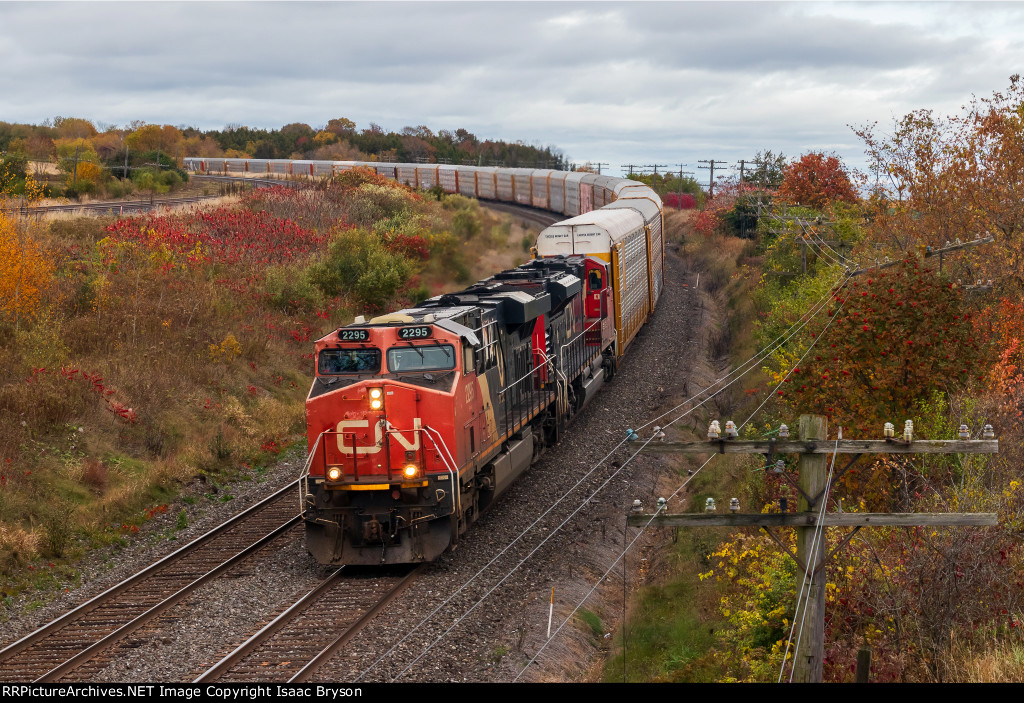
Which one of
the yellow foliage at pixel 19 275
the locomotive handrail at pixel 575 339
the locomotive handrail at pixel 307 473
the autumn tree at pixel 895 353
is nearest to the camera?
the locomotive handrail at pixel 307 473

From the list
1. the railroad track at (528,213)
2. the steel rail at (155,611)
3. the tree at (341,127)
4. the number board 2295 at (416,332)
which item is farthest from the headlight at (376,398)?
the tree at (341,127)

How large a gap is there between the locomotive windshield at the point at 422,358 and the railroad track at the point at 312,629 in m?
3.13

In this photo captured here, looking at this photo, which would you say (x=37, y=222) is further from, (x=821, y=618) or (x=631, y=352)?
(x=821, y=618)

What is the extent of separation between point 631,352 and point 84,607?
69.5ft

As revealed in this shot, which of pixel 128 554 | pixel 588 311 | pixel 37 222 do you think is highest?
pixel 37 222

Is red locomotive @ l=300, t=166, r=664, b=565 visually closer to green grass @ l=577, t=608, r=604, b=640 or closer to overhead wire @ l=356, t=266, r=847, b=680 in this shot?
overhead wire @ l=356, t=266, r=847, b=680

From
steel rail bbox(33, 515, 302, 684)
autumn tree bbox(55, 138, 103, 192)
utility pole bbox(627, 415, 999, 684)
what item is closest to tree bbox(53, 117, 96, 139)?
autumn tree bbox(55, 138, 103, 192)

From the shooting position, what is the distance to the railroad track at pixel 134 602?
11.1 m

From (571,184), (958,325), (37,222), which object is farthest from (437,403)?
(571,184)

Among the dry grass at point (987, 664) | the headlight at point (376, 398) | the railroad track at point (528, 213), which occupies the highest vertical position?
the railroad track at point (528, 213)

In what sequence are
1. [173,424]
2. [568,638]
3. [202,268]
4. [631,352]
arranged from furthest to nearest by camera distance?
[631,352] → [202,268] → [173,424] → [568,638]

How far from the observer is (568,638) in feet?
40.3

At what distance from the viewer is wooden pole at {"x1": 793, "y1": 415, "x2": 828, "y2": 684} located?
29.8 ft

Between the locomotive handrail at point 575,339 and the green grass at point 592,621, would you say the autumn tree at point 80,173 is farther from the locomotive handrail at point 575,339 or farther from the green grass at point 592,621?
the green grass at point 592,621
